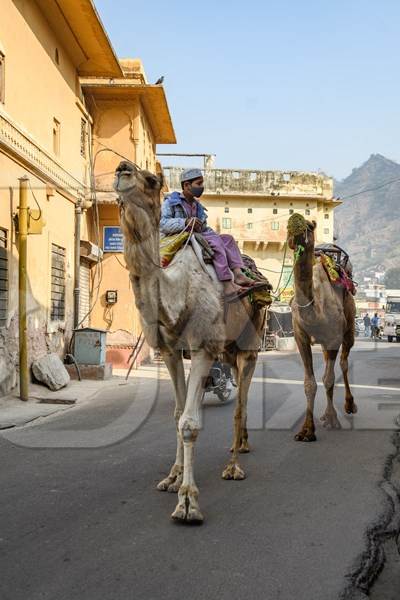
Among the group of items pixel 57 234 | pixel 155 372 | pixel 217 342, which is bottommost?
pixel 155 372

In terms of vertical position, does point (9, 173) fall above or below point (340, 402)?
above

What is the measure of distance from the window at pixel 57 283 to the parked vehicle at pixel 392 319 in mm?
32546

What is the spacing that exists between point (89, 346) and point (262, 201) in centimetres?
4485

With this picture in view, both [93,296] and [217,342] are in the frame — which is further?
[93,296]

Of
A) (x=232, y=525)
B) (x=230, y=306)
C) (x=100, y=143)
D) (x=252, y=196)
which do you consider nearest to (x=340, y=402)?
(x=230, y=306)

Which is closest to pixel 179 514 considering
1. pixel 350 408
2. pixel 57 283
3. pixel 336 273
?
pixel 336 273

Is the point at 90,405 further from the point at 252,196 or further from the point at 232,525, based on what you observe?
the point at 252,196

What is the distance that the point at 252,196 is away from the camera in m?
58.5

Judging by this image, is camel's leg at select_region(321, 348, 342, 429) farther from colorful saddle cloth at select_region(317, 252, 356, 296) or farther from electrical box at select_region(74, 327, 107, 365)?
electrical box at select_region(74, 327, 107, 365)

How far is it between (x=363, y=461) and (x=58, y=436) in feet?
12.4

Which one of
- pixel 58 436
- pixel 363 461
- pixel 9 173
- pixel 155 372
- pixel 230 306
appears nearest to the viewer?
pixel 230 306

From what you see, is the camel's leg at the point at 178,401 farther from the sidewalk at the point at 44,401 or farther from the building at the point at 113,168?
the building at the point at 113,168

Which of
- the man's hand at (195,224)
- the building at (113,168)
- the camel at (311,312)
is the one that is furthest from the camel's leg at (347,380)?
the building at (113,168)

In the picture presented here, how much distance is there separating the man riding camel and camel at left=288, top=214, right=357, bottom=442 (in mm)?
1373
